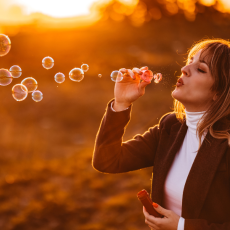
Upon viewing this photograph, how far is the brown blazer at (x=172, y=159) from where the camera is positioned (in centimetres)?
120

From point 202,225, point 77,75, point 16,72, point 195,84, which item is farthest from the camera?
point 16,72

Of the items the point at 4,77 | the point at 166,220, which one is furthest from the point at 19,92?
the point at 166,220

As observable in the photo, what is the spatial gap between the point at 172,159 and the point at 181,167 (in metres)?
0.06

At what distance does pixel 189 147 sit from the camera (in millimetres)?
1383

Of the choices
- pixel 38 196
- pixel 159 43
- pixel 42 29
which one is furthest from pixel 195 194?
pixel 159 43

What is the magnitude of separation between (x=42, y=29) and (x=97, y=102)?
423 centimetres

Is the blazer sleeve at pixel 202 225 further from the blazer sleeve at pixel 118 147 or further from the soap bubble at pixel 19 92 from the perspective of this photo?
the soap bubble at pixel 19 92

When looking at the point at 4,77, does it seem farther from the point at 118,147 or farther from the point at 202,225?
the point at 202,225

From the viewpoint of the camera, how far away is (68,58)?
8875mm

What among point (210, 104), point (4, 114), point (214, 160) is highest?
point (210, 104)

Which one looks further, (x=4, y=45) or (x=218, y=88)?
(x=4, y=45)

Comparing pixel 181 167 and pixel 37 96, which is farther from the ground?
pixel 37 96

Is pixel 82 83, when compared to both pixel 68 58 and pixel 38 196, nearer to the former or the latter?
pixel 68 58

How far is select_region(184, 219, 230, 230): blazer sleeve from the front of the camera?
117 cm
